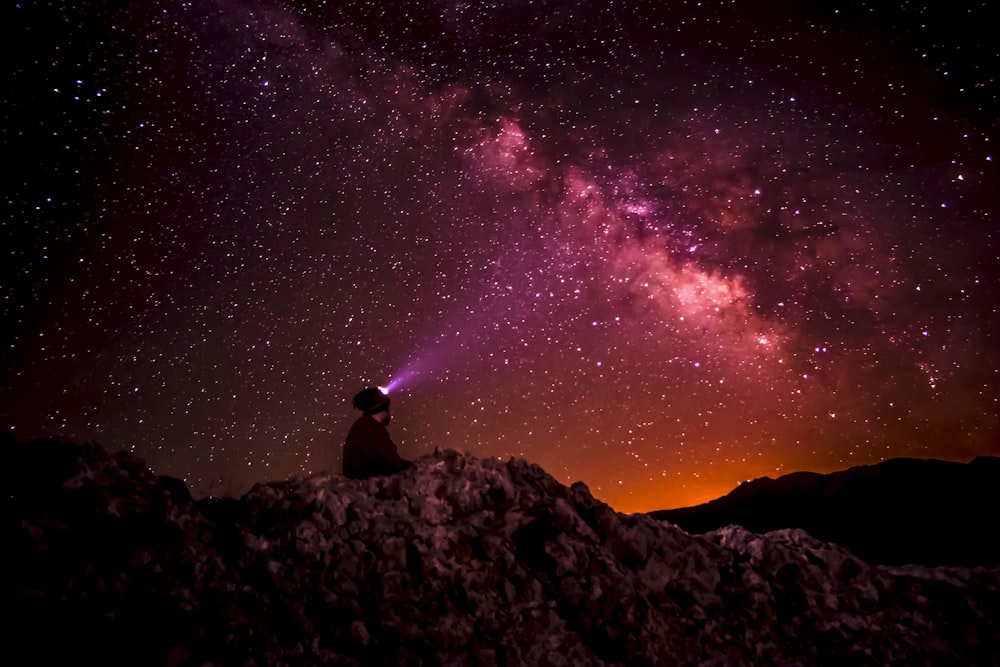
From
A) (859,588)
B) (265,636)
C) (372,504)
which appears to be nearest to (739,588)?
(859,588)

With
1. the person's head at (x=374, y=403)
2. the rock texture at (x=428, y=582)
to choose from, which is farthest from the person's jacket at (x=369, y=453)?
the rock texture at (x=428, y=582)

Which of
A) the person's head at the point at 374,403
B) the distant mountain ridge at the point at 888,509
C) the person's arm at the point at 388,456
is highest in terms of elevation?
the person's head at the point at 374,403

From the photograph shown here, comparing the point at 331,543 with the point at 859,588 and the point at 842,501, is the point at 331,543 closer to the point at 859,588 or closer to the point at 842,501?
the point at 859,588

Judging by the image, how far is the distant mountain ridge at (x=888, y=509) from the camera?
28.0 ft

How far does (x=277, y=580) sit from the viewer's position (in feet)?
11.1

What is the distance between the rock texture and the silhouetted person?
588mm

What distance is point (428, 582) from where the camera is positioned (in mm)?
3580

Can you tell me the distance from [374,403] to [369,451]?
2.24ft

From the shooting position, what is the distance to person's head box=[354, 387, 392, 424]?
5.59 meters

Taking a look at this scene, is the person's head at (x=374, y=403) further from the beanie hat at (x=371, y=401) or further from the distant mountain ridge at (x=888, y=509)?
the distant mountain ridge at (x=888, y=509)

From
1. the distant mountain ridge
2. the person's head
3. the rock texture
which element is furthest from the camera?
the distant mountain ridge

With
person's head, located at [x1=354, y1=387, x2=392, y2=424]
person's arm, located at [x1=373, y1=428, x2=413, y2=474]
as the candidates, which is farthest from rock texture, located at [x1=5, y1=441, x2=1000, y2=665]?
person's head, located at [x1=354, y1=387, x2=392, y2=424]

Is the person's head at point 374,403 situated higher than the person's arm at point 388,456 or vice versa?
the person's head at point 374,403

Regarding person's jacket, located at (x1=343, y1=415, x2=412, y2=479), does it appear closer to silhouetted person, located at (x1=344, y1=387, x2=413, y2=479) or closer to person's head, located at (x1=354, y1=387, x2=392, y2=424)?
silhouetted person, located at (x1=344, y1=387, x2=413, y2=479)
